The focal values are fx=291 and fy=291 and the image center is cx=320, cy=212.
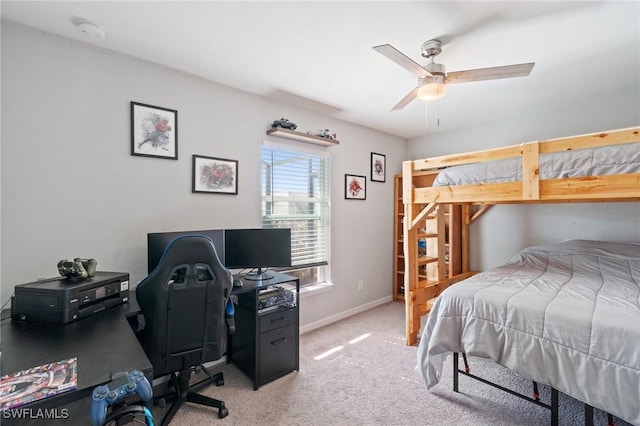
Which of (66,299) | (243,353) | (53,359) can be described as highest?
(66,299)

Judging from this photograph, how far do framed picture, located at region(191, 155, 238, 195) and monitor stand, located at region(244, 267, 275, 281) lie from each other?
0.75 meters

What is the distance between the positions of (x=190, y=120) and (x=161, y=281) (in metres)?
1.41

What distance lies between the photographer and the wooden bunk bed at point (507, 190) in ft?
5.97

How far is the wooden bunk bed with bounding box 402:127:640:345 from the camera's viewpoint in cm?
182

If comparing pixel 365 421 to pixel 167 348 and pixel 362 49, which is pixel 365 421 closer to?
pixel 167 348

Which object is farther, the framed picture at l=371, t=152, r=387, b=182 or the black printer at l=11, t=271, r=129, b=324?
the framed picture at l=371, t=152, r=387, b=182

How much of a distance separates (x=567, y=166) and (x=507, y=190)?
1.24ft

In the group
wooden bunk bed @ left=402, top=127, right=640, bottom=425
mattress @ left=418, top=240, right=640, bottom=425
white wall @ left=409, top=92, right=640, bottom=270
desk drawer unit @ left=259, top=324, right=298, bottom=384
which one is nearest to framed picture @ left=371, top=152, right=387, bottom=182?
white wall @ left=409, top=92, right=640, bottom=270

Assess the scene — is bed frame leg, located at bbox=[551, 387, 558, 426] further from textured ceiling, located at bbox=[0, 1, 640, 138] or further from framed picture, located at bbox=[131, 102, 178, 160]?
framed picture, located at bbox=[131, 102, 178, 160]

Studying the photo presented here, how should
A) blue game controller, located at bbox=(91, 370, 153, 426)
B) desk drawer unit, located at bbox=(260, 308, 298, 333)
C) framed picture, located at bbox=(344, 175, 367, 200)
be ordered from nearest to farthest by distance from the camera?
blue game controller, located at bbox=(91, 370, 153, 426)
desk drawer unit, located at bbox=(260, 308, 298, 333)
framed picture, located at bbox=(344, 175, 367, 200)

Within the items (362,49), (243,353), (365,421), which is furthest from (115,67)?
(365,421)

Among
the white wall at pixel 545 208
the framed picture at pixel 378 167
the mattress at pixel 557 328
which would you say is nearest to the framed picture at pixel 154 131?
the mattress at pixel 557 328

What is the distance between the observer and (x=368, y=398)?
81.5 inches

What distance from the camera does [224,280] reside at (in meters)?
1.76
